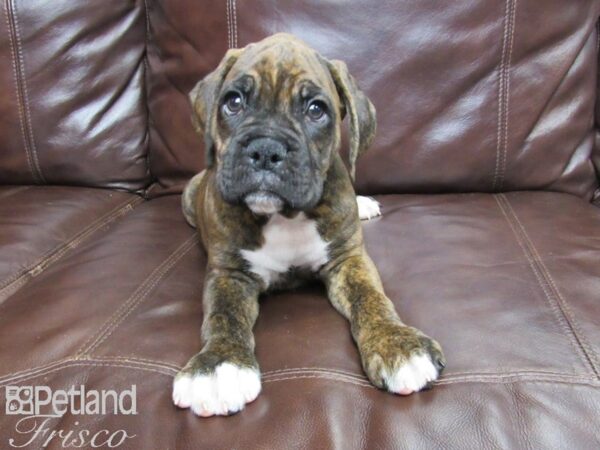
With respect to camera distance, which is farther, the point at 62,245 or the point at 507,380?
the point at 62,245

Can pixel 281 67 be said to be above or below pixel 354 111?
above

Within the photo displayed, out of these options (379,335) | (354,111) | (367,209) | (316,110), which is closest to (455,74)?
(367,209)

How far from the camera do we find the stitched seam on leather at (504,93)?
249 cm

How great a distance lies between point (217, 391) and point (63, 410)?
367 mm

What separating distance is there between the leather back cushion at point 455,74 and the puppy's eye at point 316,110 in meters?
0.78

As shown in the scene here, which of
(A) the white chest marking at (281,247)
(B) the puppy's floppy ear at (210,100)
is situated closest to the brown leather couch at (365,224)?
(A) the white chest marking at (281,247)

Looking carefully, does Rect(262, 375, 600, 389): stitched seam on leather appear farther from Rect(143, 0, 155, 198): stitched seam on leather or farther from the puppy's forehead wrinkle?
Rect(143, 0, 155, 198): stitched seam on leather

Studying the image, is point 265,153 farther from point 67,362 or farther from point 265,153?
point 67,362

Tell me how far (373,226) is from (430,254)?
35 centimetres

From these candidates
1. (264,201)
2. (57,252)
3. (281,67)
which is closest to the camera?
(264,201)

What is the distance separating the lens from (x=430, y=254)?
6.77 feet

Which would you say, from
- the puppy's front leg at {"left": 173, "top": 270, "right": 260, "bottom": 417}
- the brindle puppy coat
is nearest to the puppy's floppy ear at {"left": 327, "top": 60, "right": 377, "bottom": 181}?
the brindle puppy coat

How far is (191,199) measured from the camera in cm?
251

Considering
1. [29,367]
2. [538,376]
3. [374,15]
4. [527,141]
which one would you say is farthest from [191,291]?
[527,141]
